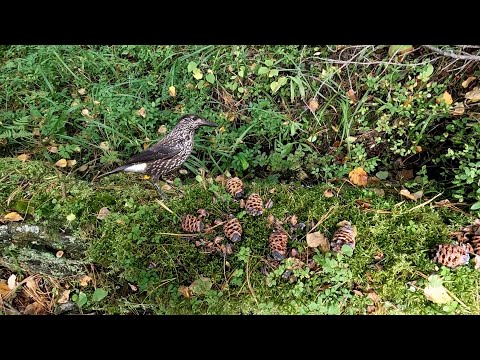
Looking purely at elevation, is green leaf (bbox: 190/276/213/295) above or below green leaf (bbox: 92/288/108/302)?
above

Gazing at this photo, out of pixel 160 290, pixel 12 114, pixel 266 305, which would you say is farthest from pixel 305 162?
pixel 12 114

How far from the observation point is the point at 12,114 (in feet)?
10.6

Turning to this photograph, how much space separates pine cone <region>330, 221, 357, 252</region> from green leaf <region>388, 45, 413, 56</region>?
136cm

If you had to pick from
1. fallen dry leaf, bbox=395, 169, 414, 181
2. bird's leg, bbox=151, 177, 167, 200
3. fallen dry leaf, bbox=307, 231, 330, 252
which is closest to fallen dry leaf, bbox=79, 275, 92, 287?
bird's leg, bbox=151, 177, 167, 200

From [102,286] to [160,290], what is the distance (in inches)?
14.8

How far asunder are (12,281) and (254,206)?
1.56m

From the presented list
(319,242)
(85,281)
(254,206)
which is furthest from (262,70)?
(85,281)

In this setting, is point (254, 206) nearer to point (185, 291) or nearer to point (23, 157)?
point (185, 291)

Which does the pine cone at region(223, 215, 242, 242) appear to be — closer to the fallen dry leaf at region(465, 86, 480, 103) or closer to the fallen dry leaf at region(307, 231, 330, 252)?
the fallen dry leaf at region(307, 231, 330, 252)

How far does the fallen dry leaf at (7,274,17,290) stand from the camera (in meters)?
2.77

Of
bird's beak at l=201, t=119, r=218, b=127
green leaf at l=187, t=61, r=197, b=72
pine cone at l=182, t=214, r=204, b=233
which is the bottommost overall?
pine cone at l=182, t=214, r=204, b=233

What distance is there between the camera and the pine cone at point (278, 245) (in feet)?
8.57

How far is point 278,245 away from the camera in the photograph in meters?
2.62

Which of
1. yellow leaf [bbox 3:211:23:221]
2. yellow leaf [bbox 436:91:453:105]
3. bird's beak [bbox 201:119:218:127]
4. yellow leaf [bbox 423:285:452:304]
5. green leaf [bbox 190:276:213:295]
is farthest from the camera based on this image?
yellow leaf [bbox 436:91:453:105]
